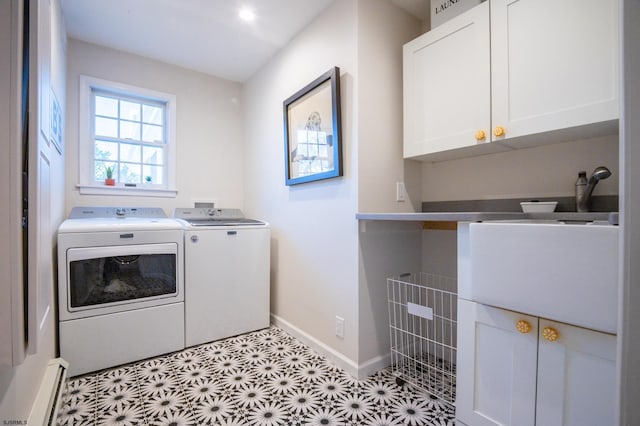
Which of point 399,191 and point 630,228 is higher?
point 399,191

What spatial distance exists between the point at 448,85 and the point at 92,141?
111 inches

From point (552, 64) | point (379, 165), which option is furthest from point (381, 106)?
point (552, 64)

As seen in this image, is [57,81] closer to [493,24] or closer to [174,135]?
[174,135]

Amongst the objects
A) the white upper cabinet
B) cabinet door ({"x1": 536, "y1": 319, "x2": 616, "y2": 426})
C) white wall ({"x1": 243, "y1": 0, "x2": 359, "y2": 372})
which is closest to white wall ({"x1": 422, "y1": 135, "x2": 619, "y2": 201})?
the white upper cabinet

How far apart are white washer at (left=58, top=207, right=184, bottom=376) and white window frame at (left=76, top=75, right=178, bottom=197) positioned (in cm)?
40

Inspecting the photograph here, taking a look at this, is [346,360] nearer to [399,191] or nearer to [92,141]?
[399,191]

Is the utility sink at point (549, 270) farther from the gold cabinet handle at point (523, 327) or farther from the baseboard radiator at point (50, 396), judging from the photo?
the baseboard radiator at point (50, 396)

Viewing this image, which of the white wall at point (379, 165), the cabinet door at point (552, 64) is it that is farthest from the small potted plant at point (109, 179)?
the cabinet door at point (552, 64)

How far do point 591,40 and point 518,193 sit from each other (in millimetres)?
735

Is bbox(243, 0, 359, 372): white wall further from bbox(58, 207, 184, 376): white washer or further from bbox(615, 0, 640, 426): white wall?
bbox(615, 0, 640, 426): white wall

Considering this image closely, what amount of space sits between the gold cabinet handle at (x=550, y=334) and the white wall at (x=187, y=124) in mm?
2776

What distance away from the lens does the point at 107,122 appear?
2656 mm

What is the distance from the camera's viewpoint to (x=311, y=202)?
2201mm

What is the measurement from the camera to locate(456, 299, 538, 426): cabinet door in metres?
1.07
